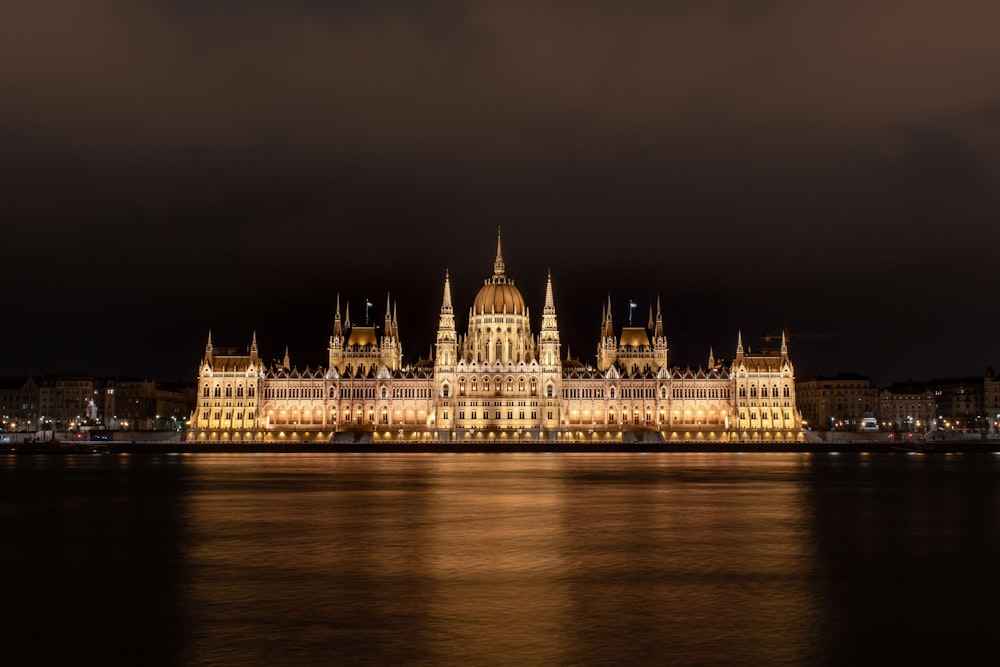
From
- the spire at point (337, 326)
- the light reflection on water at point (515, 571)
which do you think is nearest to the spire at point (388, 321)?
the spire at point (337, 326)

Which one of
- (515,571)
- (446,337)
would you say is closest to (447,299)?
(446,337)

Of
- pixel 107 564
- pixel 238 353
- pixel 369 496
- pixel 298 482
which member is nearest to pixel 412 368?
pixel 238 353

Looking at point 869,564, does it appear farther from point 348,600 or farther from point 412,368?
point 412,368

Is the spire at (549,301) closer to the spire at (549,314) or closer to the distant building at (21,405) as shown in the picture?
the spire at (549,314)

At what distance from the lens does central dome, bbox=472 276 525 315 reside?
164000 mm

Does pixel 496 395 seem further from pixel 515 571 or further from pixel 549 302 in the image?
pixel 515 571

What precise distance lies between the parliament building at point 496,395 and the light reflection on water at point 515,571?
97.8m

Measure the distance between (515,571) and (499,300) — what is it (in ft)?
452

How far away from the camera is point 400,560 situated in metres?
29.4

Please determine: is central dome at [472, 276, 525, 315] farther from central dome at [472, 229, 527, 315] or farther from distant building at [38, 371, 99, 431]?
distant building at [38, 371, 99, 431]

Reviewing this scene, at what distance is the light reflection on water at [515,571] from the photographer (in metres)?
19.6

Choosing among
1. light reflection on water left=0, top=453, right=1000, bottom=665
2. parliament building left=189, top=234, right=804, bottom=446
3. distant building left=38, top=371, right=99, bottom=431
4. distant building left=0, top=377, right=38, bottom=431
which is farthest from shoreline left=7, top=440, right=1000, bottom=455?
light reflection on water left=0, top=453, right=1000, bottom=665

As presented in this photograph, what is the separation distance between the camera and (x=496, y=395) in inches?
6102

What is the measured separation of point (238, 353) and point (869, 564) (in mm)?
148331
